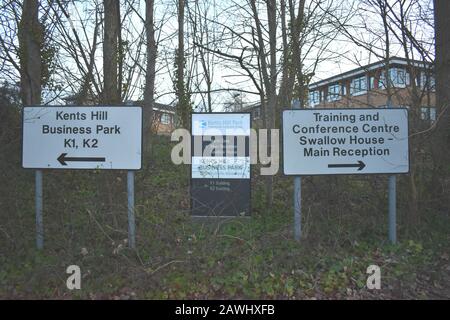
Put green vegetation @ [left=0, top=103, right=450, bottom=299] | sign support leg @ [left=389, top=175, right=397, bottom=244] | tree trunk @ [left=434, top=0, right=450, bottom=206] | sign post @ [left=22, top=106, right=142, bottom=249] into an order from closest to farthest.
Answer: green vegetation @ [left=0, top=103, right=450, bottom=299] < sign post @ [left=22, top=106, right=142, bottom=249] < sign support leg @ [left=389, top=175, right=397, bottom=244] < tree trunk @ [left=434, top=0, right=450, bottom=206]

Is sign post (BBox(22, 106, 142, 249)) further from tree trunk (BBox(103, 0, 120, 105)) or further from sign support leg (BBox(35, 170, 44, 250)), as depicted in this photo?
tree trunk (BBox(103, 0, 120, 105))

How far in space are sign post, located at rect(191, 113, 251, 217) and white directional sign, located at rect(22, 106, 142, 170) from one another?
1606 mm

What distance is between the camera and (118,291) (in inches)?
187

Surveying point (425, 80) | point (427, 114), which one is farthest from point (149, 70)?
point (427, 114)

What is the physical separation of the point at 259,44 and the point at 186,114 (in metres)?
3.81

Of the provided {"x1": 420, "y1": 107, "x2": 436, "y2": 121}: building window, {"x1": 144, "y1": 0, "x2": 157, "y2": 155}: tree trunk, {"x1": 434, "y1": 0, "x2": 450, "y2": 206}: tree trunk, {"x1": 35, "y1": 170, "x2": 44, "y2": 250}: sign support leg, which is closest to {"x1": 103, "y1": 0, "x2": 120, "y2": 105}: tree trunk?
{"x1": 144, "y1": 0, "x2": 157, "y2": 155}: tree trunk

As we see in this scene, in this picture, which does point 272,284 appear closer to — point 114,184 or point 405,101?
point 114,184

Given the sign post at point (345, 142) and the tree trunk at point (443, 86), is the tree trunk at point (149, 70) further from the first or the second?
the tree trunk at point (443, 86)

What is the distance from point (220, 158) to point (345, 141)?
2.27 metres

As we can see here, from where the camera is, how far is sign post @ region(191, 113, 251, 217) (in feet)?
23.7

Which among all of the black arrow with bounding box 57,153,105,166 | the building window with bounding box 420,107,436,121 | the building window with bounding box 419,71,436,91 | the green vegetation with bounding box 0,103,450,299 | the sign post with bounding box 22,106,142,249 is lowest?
the green vegetation with bounding box 0,103,450,299

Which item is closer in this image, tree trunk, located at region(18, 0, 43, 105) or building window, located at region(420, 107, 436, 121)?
building window, located at region(420, 107, 436, 121)

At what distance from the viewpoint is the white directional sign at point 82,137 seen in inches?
232
